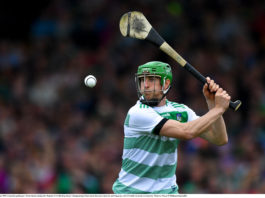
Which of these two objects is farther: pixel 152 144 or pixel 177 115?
pixel 177 115

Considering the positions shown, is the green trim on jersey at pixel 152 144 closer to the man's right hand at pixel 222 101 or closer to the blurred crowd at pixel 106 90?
the man's right hand at pixel 222 101

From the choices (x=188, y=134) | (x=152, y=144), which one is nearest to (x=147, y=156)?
(x=152, y=144)

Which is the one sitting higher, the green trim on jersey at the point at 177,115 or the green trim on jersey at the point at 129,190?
the green trim on jersey at the point at 177,115

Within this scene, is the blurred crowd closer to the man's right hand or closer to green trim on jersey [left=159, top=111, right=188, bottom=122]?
green trim on jersey [left=159, top=111, right=188, bottom=122]

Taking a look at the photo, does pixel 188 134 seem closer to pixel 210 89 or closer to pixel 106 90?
pixel 210 89

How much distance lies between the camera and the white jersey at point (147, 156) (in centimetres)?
523

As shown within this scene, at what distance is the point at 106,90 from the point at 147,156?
5540 millimetres

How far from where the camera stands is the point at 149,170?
5238 mm

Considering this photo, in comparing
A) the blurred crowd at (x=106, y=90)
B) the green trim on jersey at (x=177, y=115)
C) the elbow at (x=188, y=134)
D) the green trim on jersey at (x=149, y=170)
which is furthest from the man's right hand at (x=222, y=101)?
the blurred crowd at (x=106, y=90)

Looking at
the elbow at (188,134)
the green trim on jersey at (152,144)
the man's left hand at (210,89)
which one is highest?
the man's left hand at (210,89)

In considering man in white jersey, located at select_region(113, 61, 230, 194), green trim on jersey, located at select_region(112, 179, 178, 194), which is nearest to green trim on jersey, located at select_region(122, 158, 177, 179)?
man in white jersey, located at select_region(113, 61, 230, 194)

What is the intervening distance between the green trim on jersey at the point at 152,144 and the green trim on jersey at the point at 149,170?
0.44 ft

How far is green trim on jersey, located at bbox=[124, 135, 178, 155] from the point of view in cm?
525

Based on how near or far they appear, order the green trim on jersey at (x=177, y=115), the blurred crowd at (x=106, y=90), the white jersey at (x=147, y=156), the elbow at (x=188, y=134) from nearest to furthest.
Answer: the elbow at (x=188, y=134) < the white jersey at (x=147, y=156) < the green trim on jersey at (x=177, y=115) < the blurred crowd at (x=106, y=90)
